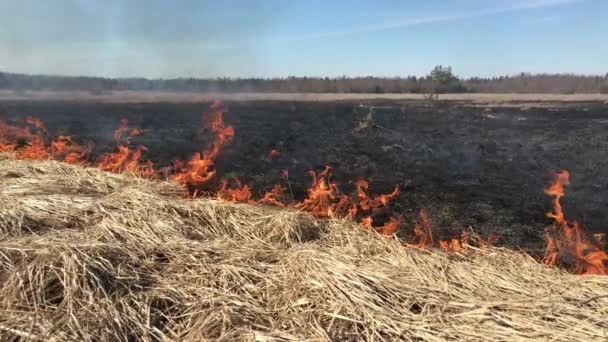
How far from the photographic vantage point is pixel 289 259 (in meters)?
3.66

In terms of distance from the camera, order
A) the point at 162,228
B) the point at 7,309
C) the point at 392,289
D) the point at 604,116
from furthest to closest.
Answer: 1. the point at 604,116
2. the point at 162,228
3. the point at 392,289
4. the point at 7,309

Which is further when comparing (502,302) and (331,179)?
(331,179)

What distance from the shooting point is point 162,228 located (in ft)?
14.1

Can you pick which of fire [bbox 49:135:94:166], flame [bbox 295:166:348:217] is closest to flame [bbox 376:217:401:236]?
flame [bbox 295:166:348:217]

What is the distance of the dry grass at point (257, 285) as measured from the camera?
276 centimetres

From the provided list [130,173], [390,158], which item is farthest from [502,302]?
[390,158]

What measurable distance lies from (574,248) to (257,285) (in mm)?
3224

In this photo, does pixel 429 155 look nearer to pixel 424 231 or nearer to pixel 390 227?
pixel 424 231

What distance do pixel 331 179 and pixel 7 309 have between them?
5262mm

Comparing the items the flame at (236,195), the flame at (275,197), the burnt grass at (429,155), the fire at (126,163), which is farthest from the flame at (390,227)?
the fire at (126,163)

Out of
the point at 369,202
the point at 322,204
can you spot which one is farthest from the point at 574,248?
the point at 322,204

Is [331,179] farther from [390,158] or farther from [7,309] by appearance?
[7,309]

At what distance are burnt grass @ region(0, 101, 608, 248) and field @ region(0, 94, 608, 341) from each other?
5 centimetres

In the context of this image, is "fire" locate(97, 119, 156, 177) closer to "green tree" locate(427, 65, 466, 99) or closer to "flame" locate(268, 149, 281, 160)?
"flame" locate(268, 149, 281, 160)
